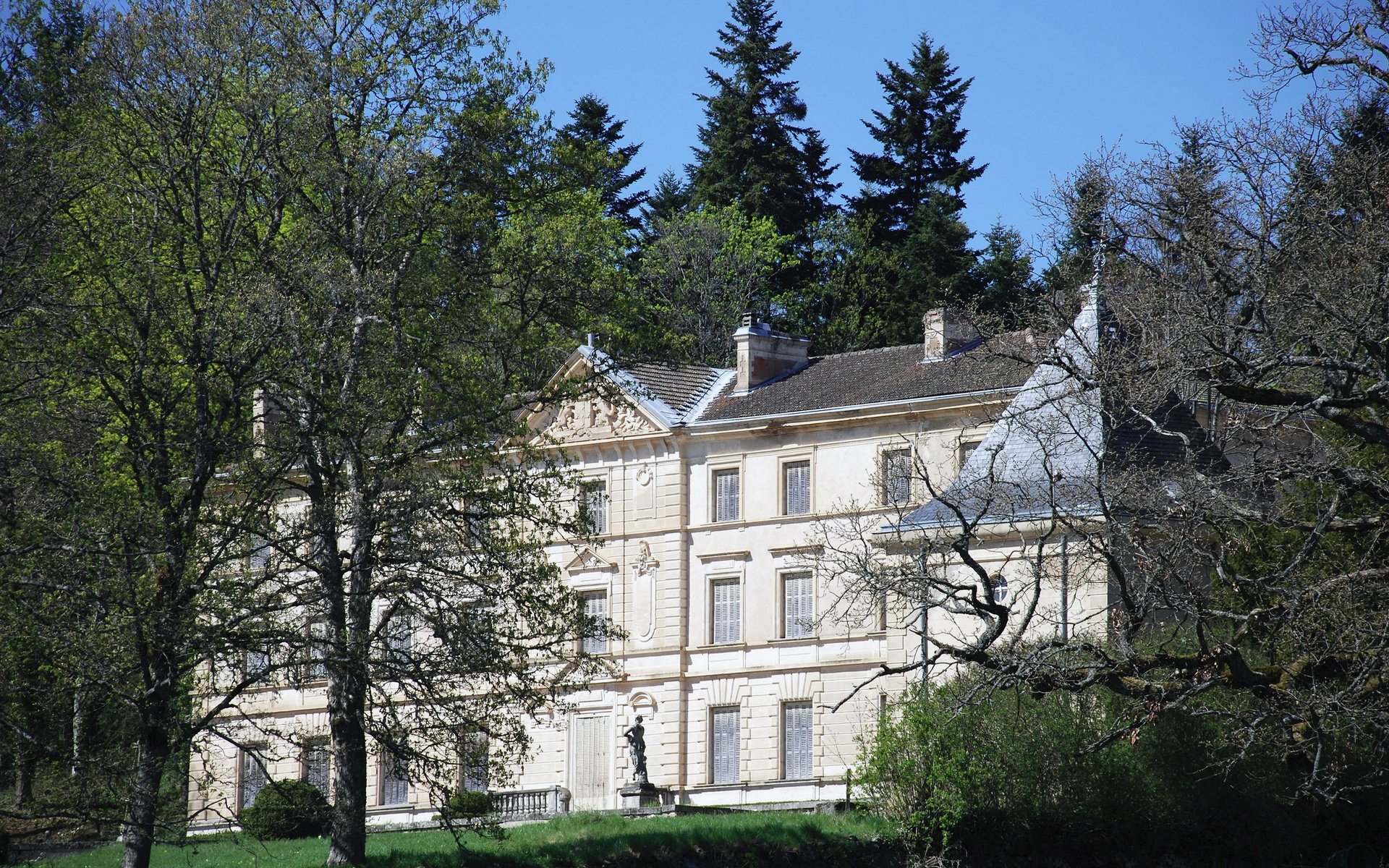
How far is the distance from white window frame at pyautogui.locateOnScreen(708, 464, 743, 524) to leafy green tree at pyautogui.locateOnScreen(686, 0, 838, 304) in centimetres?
1367

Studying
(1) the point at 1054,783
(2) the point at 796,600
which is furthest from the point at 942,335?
(1) the point at 1054,783

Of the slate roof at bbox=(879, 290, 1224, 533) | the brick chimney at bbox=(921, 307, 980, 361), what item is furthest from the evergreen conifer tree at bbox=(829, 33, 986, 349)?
the slate roof at bbox=(879, 290, 1224, 533)

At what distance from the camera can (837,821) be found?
97.3ft

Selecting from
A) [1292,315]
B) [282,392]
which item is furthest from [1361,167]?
[282,392]

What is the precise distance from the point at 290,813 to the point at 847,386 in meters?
18.6

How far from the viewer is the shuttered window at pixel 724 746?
4600cm

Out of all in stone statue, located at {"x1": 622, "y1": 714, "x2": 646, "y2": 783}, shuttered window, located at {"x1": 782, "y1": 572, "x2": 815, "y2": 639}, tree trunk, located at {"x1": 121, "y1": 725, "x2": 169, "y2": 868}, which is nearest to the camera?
tree trunk, located at {"x1": 121, "y1": 725, "x2": 169, "y2": 868}

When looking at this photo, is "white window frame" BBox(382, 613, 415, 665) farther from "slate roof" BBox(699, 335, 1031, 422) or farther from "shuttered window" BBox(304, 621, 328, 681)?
"slate roof" BBox(699, 335, 1031, 422)

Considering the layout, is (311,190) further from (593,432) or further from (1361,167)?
(593,432)

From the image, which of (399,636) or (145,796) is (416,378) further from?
(145,796)

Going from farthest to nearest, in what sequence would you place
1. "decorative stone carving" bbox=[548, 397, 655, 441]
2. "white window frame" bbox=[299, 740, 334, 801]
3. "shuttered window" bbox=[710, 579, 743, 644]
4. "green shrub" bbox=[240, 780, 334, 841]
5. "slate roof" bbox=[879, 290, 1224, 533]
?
"decorative stone carving" bbox=[548, 397, 655, 441] < "shuttered window" bbox=[710, 579, 743, 644] < "slate roof" bbox=[879, 290, 1224, 533] < "green shrub" bbox=[240, 780, 334, 841] < "white window frame" bbox=[299, 740, 334, 801]

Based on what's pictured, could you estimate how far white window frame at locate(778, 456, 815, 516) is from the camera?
1810 inches

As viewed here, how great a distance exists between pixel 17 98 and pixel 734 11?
3952 cm

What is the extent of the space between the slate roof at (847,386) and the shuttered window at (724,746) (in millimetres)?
7531
